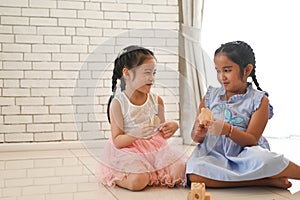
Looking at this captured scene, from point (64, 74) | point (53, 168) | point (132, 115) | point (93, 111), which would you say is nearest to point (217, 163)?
point (132, 115)

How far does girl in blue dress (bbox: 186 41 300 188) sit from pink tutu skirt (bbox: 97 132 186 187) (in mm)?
53

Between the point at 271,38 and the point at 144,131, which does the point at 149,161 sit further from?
the point at 271,38

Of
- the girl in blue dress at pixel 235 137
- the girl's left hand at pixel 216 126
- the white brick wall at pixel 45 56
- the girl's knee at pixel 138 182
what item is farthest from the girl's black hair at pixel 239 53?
the white brick wall at pixel 45 56

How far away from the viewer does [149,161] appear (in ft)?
5.51

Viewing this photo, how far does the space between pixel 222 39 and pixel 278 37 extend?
0.34m

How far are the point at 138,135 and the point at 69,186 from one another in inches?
12.1

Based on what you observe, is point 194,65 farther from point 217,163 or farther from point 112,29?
point 112,29

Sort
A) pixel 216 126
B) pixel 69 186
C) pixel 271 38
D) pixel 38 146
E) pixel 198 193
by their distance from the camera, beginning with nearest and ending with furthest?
pixel 198 193
pixel 216 126
pixel 69 186
pixel 38 146
pixel 271 38

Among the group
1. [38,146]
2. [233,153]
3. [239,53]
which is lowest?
[38,146]

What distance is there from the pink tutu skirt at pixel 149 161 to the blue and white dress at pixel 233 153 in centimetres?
5

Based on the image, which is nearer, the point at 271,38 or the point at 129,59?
the point at 129,59

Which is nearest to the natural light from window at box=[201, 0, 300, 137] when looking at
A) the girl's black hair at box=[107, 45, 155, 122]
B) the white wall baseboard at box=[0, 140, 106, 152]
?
the white wall baseboard at box=[0, 140, 106, 152]

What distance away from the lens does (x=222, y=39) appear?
297 cm

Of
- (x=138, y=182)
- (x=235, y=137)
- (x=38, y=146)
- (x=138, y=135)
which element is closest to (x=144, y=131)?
(x=138, y=135)
